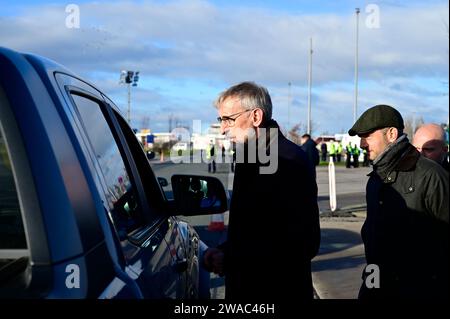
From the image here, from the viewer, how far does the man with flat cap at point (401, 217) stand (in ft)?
9.53

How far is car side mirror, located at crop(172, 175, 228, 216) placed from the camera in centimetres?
317

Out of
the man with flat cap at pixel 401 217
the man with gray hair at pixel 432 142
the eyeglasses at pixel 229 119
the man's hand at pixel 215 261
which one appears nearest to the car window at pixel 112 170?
the man's hand at pixel 215 261

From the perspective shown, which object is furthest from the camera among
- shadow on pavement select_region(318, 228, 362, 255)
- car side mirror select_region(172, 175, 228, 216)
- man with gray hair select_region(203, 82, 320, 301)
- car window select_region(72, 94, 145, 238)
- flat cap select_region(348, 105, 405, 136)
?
shadow on pavement select_region(318, 228, 362, 255)

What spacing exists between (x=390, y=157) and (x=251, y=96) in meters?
0.81

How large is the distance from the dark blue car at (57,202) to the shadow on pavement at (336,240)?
7.89 meters

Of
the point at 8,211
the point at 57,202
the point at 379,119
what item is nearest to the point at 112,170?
the point at 8,211

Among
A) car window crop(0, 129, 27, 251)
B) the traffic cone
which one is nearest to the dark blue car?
car window crop(0, 129, 27, 251)

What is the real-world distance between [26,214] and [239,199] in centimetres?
138

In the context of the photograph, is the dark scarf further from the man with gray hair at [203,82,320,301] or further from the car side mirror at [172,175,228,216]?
the car side mirror at [172,175,228,216]

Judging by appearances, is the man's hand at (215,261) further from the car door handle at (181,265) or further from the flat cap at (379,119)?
the flat cap at (379,119)

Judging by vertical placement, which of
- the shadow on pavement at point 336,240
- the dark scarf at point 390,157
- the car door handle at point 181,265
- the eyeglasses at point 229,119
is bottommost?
the shadow on pavement at point 336,240

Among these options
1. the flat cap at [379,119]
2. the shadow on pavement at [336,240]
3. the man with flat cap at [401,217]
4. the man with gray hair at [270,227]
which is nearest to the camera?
the man with gray hair at [270,227]

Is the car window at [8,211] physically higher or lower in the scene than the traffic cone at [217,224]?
higher

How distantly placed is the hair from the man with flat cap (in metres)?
0.71
